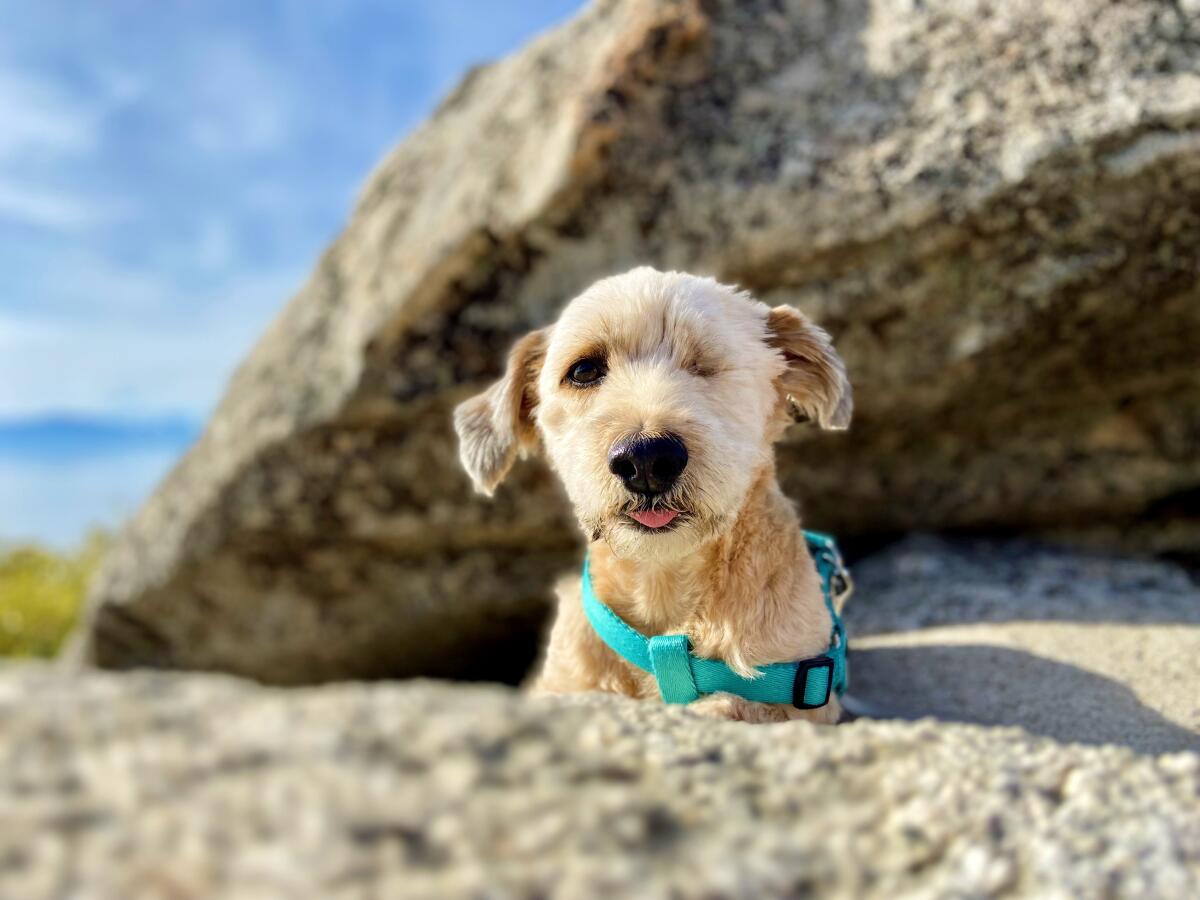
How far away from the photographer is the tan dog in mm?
2658

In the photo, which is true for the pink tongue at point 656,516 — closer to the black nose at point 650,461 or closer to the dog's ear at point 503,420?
the black nose at point 650,461

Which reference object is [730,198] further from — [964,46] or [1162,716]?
[1162,716]

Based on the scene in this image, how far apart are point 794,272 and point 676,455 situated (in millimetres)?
2102

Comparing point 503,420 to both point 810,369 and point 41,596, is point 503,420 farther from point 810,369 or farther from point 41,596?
point 41,596

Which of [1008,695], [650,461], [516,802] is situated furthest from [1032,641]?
[516,802]

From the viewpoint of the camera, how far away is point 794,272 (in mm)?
4391

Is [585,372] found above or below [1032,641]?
above

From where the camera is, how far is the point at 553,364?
310cm

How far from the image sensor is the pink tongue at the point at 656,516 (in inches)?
104

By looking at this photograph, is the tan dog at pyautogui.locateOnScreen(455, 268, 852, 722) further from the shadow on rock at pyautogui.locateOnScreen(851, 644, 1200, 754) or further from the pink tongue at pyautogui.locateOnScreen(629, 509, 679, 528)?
the shadow on rock at pyautogui.locateOnScreen(851, 644, 1200, 754)

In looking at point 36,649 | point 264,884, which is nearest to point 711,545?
point 264,884

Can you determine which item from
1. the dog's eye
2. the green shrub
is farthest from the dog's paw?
the green shrub

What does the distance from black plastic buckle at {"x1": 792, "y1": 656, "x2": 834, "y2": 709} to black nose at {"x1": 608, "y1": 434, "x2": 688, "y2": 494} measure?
0.65m

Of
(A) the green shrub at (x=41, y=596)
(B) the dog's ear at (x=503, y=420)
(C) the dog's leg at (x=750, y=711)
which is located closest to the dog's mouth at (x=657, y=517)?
(C) the dog's leg at (x=750, y=711)
